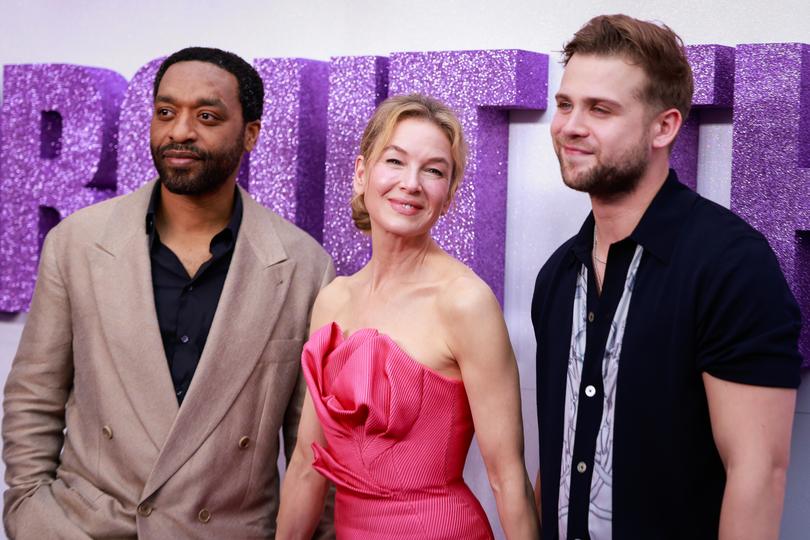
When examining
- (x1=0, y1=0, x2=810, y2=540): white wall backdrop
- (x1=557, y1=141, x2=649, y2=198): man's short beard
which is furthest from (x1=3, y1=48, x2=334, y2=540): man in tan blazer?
(x1=557, y1=141, x2=649, y2=198): man's short beard

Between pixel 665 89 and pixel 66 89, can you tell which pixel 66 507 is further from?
pixel 665 89

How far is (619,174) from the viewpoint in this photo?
6.94 ft

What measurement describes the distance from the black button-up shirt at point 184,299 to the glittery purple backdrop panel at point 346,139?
46 cm

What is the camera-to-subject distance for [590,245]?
226cm

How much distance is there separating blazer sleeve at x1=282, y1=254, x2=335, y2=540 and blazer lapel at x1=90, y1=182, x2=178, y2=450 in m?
0.31

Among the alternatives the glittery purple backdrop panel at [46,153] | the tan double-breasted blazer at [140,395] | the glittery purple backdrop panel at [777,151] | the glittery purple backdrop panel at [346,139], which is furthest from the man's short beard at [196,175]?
the glittery purple backdrop panel at [777,151]

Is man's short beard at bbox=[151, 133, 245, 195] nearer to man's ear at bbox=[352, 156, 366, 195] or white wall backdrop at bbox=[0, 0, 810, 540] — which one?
man's ear at bbox=[352, 156, 366, 195]

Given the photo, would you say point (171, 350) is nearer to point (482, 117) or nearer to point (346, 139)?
point (346, 139)

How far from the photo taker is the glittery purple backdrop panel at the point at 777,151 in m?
2.51

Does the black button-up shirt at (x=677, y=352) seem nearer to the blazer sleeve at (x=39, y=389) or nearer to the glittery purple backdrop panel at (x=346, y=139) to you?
the glittery purple backdrop panel at (x=346, y=139)

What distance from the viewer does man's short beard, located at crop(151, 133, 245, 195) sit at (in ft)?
8.66

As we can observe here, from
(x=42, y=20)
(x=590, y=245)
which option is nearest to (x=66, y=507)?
(x=590, y=245)

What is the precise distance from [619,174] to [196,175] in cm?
104

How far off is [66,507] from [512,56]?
1536 mm
